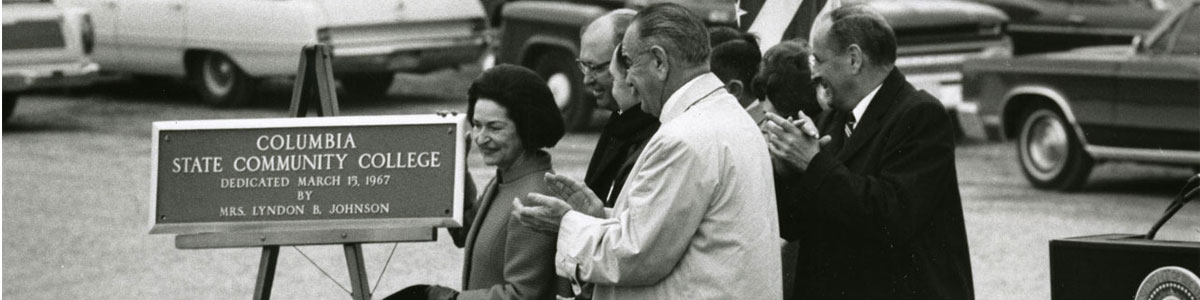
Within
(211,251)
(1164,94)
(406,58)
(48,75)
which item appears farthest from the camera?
(406,58)

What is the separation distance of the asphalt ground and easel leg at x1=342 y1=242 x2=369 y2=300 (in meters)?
1.36

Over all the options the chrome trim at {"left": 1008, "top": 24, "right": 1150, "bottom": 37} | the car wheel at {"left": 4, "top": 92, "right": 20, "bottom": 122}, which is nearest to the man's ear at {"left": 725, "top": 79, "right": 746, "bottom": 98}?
the car wheel at {"left": 4, "top": 92, "right": 20, "bottom": 122}

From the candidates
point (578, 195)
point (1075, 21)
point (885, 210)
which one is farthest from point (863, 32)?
point (1075, 21)

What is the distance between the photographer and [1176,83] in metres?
13.2

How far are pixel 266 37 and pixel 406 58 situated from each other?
1.27m

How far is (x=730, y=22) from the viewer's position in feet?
52.7

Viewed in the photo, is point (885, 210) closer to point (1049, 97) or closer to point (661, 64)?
point (661, 64)

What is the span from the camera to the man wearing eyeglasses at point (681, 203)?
4332 mm

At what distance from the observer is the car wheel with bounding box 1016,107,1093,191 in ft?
45.8

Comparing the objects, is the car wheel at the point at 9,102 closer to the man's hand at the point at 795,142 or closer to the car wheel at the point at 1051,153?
the car wheel at the point at 1051,153

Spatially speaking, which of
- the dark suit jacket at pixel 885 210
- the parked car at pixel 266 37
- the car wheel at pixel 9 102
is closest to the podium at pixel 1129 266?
the dark suit jacket at pixel 885 210

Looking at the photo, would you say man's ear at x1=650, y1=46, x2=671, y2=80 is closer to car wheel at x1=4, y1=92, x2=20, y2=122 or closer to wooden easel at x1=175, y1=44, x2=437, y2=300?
wooden easel at x1=175, y1=44, x2=437, y2=300

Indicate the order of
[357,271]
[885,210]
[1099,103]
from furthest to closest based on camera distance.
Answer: [1099,103] < [357,271] < [885,210]

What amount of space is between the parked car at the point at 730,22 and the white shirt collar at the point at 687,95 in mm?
11785
